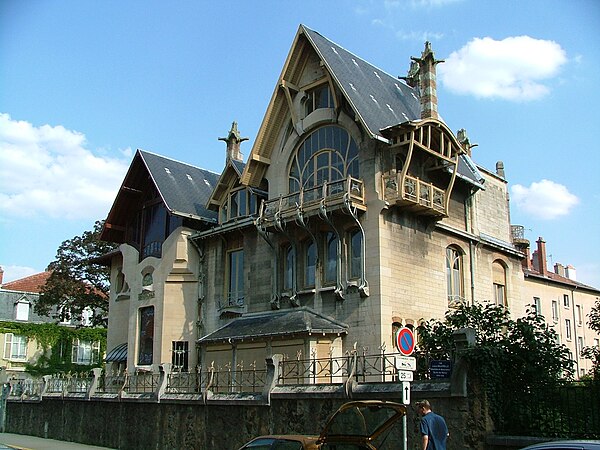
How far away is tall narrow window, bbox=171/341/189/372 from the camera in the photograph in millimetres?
30953

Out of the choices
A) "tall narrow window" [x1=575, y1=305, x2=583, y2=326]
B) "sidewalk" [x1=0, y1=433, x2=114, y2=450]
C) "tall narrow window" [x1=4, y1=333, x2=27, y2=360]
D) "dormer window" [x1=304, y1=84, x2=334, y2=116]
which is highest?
"dormer window" [x1=304, y1=84, x2=334, y2=116]

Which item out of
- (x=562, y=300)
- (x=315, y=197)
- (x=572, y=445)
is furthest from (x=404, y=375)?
(x=562, y=300)

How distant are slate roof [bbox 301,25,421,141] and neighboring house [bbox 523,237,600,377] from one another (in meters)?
17.6

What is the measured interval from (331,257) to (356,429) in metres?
14.3

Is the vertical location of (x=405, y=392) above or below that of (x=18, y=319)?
below

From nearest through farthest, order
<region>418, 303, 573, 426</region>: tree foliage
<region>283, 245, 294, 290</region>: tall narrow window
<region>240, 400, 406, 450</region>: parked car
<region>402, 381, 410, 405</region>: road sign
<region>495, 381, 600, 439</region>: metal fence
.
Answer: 1. <region>240, 400, 406, 450</region>: parked car
2. <region>402, 381, 410, 405</region>: road sign
3. <region>495, 381, 600, 439</region>: metal fence
4. <region>418, 303, 573, 426</region>: tree foliage
5. <region>283, 245, 294, 290</region>: tall narrow window

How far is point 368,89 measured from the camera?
27.3 metres

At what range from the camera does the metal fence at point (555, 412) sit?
42.9 feet

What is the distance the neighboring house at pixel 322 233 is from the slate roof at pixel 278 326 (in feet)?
0.26

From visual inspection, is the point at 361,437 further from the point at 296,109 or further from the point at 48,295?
the point at 48,295

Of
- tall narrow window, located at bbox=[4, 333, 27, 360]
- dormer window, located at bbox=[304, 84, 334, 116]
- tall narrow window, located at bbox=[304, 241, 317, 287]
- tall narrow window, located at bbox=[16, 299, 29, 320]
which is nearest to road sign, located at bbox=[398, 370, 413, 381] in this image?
tall narrow window, located at bbox=[304, 241, 317, 287]

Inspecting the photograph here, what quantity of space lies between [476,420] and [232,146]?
2538 centimetres

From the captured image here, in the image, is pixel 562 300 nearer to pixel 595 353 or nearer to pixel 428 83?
pixel 428 83

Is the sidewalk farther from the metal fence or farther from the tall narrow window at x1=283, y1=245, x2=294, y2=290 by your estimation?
the metal fence
